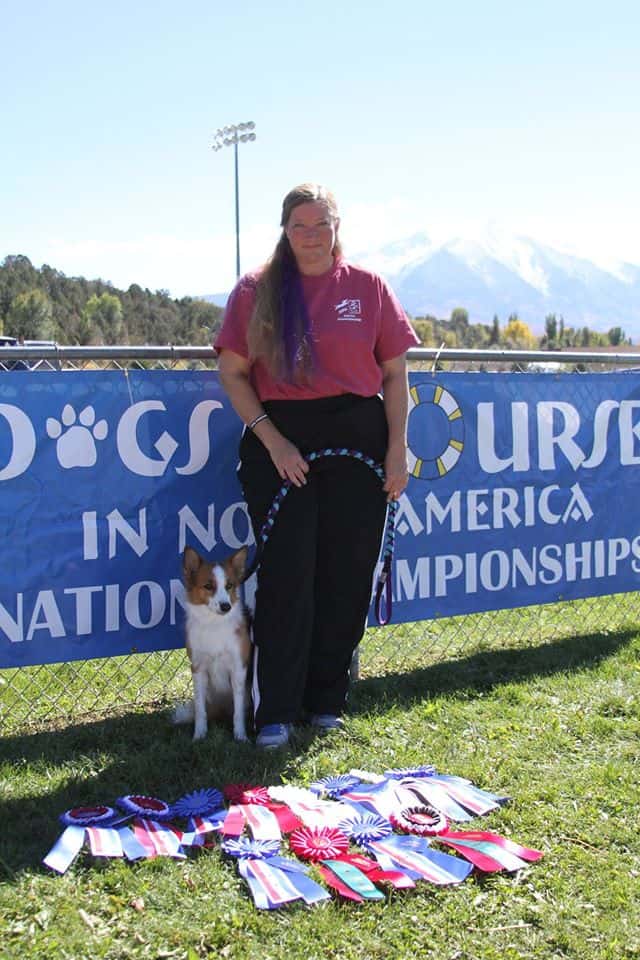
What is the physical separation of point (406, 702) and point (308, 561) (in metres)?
0.98

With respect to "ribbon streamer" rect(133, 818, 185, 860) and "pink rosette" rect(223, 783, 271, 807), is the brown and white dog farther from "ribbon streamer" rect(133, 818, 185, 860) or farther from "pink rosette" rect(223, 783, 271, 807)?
"ribbon streamer" rect(133, 818, 185, 860)

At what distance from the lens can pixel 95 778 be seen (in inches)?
134

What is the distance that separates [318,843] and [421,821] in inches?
14.7

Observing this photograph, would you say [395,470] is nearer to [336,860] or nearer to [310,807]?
[310,807]

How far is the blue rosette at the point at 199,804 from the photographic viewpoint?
9.96ft

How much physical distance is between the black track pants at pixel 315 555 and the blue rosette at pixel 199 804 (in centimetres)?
63

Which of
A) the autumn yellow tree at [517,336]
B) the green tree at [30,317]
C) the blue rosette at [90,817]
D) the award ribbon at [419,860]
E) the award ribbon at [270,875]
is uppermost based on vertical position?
the autumn yellow tree at [517,336]

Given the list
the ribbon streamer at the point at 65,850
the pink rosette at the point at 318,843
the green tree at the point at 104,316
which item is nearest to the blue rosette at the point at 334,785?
the pink rosette at the point at 318,843

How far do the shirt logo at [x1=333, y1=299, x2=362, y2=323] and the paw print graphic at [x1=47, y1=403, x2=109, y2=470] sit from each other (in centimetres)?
117

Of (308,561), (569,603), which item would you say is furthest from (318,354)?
(569,603)

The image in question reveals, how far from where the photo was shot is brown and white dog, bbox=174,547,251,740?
379 centimetres

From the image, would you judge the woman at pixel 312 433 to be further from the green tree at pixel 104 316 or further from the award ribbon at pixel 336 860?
the green tree at pixel 104 316

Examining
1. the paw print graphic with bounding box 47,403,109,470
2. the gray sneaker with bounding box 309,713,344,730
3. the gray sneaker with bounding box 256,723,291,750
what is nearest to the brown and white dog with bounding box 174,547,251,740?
the gray sneaker with bounding box 256,723,291,750

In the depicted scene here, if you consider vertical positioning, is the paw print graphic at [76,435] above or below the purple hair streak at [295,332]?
below
